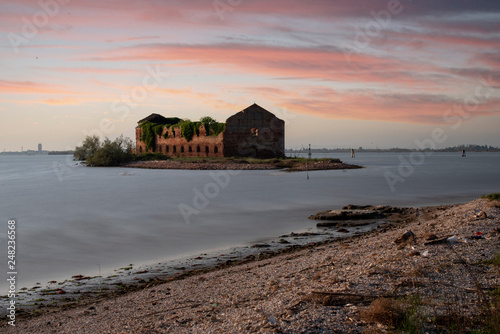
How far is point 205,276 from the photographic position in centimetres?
741

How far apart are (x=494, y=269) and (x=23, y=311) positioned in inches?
248

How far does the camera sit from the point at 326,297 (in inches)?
190

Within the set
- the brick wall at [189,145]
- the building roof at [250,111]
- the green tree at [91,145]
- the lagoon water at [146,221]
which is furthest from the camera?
the green tree at [91,145]

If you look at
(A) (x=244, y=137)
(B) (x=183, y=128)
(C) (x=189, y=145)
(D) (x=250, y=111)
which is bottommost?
(C) (x=189, y=145)

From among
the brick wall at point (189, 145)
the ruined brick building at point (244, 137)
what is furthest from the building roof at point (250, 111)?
the brick wall at point (189, 145)

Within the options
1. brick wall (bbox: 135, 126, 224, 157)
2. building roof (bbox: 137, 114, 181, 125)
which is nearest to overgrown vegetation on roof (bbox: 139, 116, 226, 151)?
building roof (bbox: 137, 114, 181, 125)

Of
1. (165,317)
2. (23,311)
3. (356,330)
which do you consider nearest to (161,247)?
(23,311)

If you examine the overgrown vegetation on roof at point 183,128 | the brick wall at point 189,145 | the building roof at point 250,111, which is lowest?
the brick wall at point 189,145

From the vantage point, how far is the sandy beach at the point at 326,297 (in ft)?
14.1

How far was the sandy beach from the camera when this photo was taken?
4285mm

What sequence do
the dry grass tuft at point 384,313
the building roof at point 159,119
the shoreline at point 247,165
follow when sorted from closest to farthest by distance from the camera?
1. the dry grass tuft at point 384,313
2. the shoreline at point 247,165
3. the building roof at point 159,119

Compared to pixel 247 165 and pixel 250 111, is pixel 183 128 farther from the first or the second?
pixel 247 165

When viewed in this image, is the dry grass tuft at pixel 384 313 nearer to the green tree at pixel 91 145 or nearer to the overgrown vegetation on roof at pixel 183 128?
the overgrown vegetation on roof at pixel 183 128

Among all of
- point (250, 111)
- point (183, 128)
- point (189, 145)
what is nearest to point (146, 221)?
point (250, 111)
